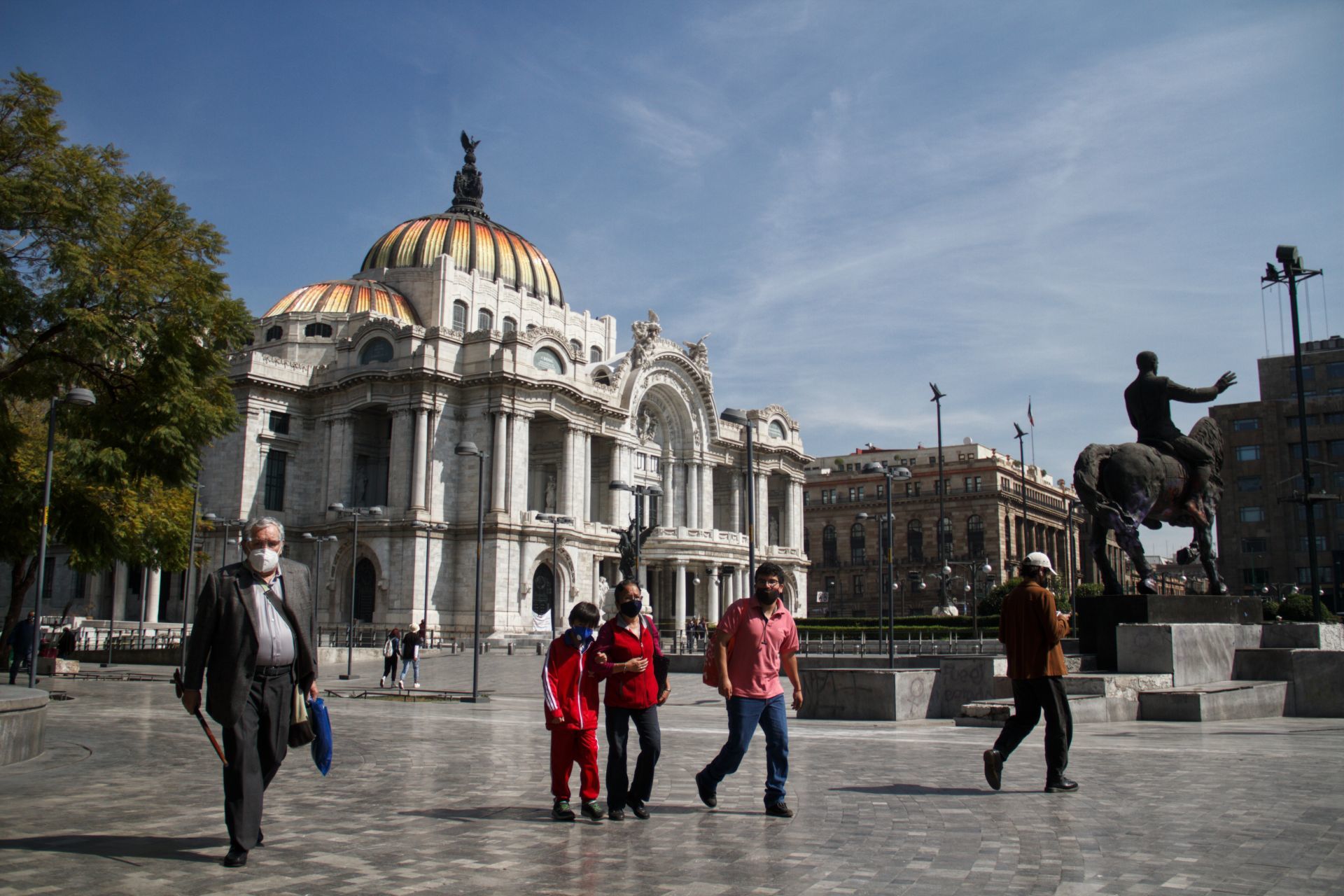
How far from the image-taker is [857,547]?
98250 mm

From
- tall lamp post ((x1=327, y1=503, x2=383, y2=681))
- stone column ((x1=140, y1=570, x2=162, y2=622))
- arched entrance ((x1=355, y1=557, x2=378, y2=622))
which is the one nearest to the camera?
tall lamp post ((x1=327, y1=503, x2=383, y2=681))

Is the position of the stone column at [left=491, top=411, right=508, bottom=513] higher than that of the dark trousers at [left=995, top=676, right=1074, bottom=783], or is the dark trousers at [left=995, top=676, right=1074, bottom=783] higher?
the stone column at [left=491, top=411, right=508, bottom=513]

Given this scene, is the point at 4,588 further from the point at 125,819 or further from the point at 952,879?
the point at 952,879

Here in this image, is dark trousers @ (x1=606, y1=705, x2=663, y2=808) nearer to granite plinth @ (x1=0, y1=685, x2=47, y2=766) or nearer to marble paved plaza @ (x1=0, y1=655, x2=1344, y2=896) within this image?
marble paved plaza @ (x1=0, y1=655, x2=1344, y2=896)

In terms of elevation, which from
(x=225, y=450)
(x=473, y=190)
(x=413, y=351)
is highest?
(x=473, y=190)

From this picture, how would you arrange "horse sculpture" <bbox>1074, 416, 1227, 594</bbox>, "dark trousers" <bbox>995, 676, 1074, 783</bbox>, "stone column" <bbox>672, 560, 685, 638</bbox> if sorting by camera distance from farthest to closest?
"stone column" <bbox>672, 560, 685, 638</bbox> < "horse sculpture" <bbox>1074, 416, 1227, 594</bbox> < "dark trousers" <bbox>995, 676, 1074, 783</bbox>

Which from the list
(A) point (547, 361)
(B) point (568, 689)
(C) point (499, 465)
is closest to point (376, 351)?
(A) point (547, 361)

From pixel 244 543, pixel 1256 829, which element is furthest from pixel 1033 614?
pixel 244 543

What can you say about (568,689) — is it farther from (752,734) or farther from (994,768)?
(994,768)

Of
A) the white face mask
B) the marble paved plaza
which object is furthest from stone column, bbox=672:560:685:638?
the white face mask

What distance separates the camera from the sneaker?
8.99 meters

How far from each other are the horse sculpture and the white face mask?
1356 cm

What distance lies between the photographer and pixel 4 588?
67812mm

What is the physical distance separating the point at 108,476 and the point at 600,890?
2192 centimetres
